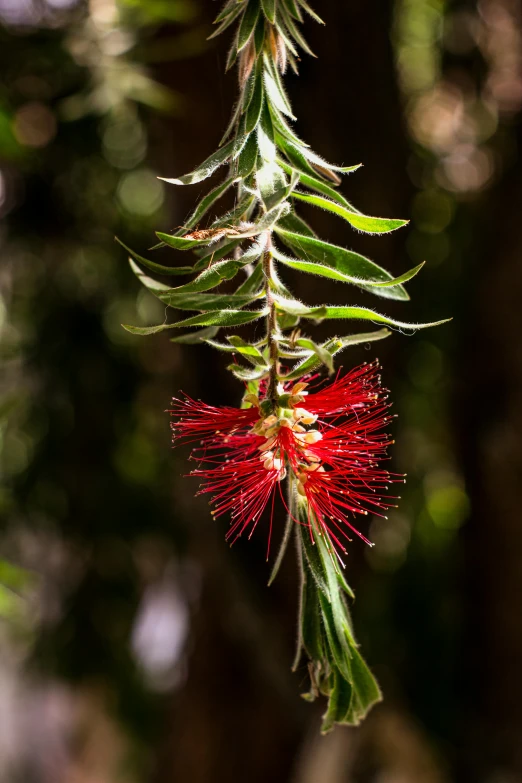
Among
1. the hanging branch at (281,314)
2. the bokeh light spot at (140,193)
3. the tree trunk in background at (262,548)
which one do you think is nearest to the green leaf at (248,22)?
the hanging branch at (281,314)

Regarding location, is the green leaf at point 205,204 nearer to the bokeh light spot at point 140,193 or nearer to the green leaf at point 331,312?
the green leaf at point 331,312

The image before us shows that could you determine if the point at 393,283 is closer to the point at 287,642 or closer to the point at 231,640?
the point at 287,642

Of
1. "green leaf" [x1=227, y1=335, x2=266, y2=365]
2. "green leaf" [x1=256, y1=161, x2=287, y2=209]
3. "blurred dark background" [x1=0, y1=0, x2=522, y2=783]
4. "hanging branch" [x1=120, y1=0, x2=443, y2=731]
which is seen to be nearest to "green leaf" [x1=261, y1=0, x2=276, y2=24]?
"hanging branch" [x1=120, y1=0, x2=443, y2=731]

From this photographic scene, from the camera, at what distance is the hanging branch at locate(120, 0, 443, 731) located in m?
0.47

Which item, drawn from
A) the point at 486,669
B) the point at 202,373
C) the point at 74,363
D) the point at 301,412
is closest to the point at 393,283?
the point at 301,412

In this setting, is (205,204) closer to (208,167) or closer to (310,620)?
(208,167)

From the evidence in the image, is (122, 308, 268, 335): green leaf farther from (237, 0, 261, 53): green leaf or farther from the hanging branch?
(237, 0, 261, 53): green leaf

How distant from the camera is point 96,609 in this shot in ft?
7.15

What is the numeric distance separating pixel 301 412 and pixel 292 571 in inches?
51.8

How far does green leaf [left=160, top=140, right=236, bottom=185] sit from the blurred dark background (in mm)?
1076

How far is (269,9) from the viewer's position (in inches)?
20.2

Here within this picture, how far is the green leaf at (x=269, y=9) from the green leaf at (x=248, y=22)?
1 centimetres

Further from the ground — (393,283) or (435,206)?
(435,206)

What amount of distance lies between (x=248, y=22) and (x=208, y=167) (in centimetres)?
12
